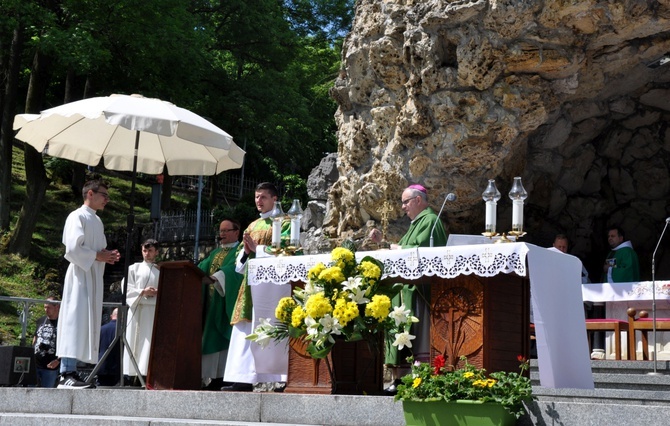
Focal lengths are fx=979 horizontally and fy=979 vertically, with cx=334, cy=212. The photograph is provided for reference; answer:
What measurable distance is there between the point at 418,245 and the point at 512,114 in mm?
Answer: 5016

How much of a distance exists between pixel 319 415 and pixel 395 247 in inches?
73.9

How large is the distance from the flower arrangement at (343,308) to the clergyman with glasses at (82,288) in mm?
2160

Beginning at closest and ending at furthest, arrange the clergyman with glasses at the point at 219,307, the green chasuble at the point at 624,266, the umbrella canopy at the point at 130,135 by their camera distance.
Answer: the umbrella canopy at the point at 130,135 < the clergyman with glasses at the point at 219,307 < the green chasuble at the point at 624,266

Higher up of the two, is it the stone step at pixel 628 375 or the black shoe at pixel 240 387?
the stone step at pixel 628 375

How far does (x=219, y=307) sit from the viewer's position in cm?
908

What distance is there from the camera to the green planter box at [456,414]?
522cm

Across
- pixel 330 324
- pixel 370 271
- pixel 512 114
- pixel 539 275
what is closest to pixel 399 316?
pixel 370 271

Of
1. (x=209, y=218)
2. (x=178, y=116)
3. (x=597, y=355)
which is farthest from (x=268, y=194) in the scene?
(x=209, y=218)

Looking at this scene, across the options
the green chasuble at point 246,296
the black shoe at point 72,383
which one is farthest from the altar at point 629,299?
the black shoe at point 72,383

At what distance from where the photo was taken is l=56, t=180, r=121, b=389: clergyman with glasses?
26.4 feet

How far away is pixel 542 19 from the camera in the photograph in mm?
12008

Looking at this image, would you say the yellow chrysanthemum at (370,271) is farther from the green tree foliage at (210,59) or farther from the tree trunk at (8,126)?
the tree trunk at (8,126)

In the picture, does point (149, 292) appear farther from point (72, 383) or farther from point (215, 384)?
point (72, 383)

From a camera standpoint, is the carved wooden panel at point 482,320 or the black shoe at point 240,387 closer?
the carved wooden panel at point 482,320
